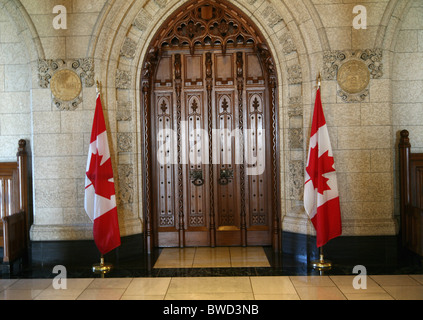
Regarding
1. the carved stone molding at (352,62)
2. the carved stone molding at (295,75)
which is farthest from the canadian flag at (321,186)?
the carved stone molding at (295,75)

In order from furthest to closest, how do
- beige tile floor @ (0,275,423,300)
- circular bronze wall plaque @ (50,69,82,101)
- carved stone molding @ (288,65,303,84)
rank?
carved stone molding @ (288,65,303,84)
circular bronze wall plaque @ (50,69,82,101)
beige tile floor @ (0,275,423,300)

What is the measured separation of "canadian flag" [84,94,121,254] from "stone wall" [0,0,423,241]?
0.40 metres

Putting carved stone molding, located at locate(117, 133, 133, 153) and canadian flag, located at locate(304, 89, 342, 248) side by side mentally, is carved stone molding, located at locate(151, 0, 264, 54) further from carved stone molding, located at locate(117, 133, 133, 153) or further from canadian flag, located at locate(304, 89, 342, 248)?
canadian flag, located at locate(304, 89, 342, 248)

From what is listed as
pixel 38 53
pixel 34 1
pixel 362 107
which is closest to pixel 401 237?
pixel 362 107

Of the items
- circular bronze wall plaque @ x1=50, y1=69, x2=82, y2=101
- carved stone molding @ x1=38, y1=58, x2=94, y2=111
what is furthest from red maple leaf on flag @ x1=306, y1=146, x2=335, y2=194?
circular bronze wall plaque @ x1=50, y1=69, x2=82, y2=101

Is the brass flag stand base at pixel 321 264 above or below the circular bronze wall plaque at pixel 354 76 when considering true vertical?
below

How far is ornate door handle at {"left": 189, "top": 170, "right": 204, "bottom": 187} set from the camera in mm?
6039

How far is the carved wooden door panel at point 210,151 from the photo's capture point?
5992 mm

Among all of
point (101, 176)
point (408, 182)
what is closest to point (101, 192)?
point (101, 176)

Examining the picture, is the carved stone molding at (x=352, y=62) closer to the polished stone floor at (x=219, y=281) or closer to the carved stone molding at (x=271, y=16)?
the carved stone molding at (x=271, y=16)

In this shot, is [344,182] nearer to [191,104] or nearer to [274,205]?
[274,205]

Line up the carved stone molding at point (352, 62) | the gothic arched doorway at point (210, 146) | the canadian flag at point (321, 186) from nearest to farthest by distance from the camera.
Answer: the canadian flag at point (321, 186), the carved stone molding at point (352, 62), the gothic arched doorway at point (210, 146)

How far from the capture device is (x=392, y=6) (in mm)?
5133

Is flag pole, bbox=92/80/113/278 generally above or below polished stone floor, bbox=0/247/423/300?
above
